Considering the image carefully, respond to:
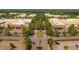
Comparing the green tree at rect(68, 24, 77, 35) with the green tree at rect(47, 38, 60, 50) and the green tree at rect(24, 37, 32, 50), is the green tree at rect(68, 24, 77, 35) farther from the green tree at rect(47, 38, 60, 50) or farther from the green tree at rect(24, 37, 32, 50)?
the green tree at rect(24, 37, 32, 50)

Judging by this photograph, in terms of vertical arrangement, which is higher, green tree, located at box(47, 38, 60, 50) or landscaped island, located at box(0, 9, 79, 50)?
landscaped island, located at box(0, 9, 79, 50)

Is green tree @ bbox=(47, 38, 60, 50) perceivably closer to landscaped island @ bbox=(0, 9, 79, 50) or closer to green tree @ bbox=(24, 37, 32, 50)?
landscaped island @ bbox=(0, 9, 79, 50)

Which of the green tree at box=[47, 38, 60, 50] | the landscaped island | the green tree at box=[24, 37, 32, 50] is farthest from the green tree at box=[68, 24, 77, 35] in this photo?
the green tree at box=[24, 37, 32, 50]

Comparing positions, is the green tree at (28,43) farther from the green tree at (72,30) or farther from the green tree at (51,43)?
the green tree at (72,30)

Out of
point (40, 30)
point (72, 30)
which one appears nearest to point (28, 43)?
point (40, 30)

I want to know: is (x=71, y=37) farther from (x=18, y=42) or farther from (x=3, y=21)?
(x=3, y=21)

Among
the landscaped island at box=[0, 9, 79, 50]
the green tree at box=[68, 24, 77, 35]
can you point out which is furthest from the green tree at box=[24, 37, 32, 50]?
the green tree at box=[68, 24, 77, 35]

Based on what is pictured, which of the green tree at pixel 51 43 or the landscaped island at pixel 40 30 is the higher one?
the landscaped island at pixel 40 30

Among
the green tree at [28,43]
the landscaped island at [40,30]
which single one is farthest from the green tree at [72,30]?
the green tree at [28,43]
